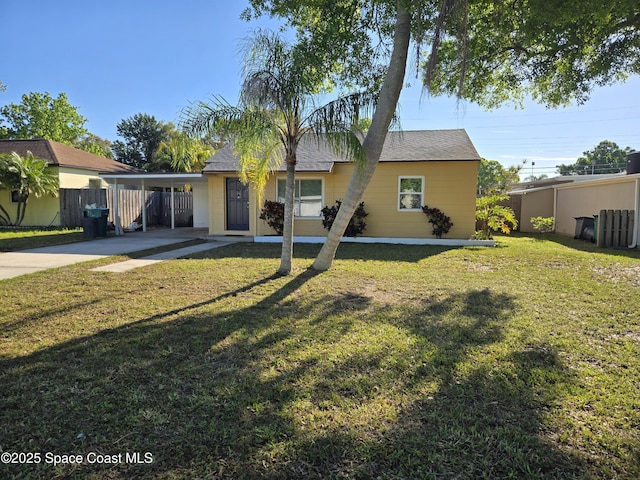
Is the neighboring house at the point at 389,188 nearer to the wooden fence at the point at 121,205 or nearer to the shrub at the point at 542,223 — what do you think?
the wooden fence at the point at 121,205

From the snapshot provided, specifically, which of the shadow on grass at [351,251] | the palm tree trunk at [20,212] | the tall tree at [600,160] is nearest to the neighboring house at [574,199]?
the shadow on grass at [351,251]

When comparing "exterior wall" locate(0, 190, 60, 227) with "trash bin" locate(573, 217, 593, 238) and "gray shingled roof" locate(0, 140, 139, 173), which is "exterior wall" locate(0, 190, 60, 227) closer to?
"gray shingled roof" locate(0, 140, 139, 173)

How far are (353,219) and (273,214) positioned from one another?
9.30 feet

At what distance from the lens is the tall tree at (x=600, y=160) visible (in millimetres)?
68812

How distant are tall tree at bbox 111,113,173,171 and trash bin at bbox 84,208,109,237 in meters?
28.9

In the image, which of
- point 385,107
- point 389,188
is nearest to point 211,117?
point 385,107

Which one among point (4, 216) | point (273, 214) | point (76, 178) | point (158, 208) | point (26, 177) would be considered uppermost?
point (76, 178)

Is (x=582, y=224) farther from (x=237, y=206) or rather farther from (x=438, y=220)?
(x=237, y=206)

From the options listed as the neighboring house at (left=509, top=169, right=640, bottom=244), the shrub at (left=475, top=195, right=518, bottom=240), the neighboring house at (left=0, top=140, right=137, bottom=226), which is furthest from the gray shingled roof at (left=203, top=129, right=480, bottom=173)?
the neighboring house at (left=0, top=140, right=137, bottom=226)

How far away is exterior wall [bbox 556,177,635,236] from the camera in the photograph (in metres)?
12.8

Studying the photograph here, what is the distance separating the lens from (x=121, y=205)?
17141mm

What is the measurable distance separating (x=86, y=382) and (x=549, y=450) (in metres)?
3.60

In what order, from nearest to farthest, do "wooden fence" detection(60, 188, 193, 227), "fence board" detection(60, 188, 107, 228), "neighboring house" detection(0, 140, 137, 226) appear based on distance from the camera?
1. "wooden fence" detection(60, 188, 193, 227)
2. "fence board" detection(60, 188, 107, 228)
3. "neighboring house" detection(0, 140, 137, 226)

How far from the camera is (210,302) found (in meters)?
5.64
